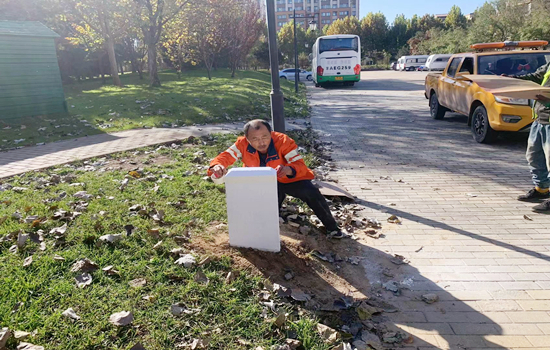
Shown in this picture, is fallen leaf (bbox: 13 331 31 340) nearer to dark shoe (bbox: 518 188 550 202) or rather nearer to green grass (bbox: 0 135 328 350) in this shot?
green grass (bbox: 0 135 328 350)

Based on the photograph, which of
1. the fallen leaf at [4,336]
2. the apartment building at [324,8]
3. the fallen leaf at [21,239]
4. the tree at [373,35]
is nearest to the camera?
the fallen leaf at [4,336]

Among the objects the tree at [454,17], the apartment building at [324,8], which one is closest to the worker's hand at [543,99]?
the tree at [454,17]

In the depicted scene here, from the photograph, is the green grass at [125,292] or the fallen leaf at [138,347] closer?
the fallen leaf at [138,347]

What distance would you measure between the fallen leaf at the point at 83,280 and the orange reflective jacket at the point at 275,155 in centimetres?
139

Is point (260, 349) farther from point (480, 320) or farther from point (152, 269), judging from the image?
point (480, 320)

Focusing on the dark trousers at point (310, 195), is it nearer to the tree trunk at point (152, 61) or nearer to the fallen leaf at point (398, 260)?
the fallen leaf at point (398, 260)

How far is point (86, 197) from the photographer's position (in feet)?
16.6

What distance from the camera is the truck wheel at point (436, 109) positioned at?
11.6 m

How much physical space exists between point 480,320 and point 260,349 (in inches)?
60.5

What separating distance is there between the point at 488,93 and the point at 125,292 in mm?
7498

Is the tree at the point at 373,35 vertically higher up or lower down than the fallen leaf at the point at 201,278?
higher up

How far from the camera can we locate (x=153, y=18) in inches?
819

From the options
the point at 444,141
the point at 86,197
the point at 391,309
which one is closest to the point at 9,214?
the point at 86,197

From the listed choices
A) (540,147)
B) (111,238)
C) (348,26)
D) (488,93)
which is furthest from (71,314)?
(348,26)
